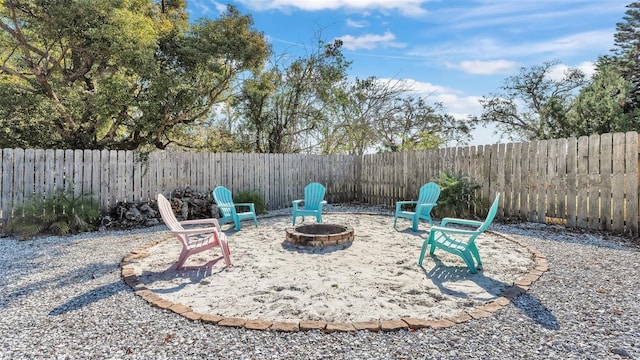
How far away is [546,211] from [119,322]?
6205 mm

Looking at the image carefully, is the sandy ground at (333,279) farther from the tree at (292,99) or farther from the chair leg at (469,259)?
the tree at (292,99)

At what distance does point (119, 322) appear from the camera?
2.28 m

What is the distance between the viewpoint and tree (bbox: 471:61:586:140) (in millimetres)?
12719

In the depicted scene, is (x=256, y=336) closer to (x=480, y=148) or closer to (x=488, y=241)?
(x=488, y=241)

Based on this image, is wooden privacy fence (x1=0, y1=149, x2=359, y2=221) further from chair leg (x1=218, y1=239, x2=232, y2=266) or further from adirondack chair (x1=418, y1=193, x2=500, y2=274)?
adirondack chair (x1=418, y1=193, x2=500, y2=274)

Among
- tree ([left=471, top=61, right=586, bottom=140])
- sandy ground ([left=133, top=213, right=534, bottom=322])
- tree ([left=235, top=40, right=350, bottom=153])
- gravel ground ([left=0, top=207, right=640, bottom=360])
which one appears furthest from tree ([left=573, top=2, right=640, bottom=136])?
tree ([left=235, top=40, right=350, bottom=153])

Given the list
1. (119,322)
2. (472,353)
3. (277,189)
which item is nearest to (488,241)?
(472,353)

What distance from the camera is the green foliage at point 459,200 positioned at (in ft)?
20.7

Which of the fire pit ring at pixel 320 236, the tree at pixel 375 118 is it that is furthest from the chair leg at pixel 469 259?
the tree at pixel 375 118

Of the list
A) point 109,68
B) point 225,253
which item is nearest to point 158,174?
point 109,68

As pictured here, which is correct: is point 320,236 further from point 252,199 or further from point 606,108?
point 606,108

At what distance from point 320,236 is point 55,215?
446 cm

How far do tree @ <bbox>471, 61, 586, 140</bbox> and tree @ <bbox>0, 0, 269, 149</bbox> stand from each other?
33.8ft

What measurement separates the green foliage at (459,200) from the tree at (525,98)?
310 inches
